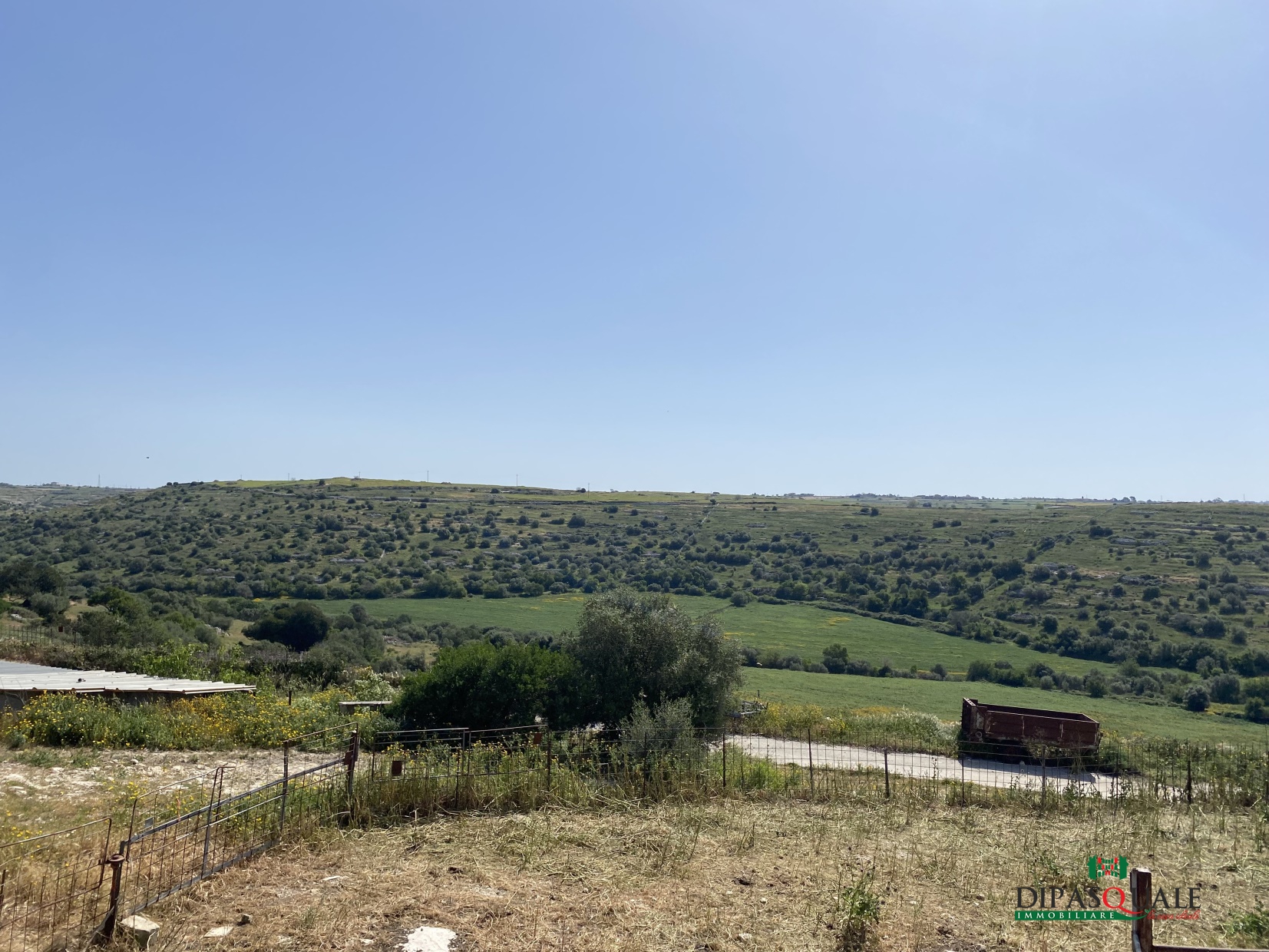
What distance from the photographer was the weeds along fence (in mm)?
6727

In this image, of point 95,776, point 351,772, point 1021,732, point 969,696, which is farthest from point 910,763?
Result: point 969,696

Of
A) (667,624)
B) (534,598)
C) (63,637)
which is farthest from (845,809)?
(534,598)

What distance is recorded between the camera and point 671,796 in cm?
1122

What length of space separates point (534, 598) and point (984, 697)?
3601 centimetres

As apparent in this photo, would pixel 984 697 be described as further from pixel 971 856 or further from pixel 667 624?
Answer: pixel 971 856

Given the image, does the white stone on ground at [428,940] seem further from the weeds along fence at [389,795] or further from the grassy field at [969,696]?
the grassy field at [969,696]

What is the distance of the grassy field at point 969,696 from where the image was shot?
31125 millimetres

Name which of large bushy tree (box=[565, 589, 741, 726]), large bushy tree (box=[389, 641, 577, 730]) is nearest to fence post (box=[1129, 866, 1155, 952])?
large bushy tree (box=[565, 589, 741, 726])

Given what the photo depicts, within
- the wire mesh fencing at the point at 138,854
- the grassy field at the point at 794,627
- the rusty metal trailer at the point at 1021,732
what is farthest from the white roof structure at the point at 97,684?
the grassy field at the point at 794,627

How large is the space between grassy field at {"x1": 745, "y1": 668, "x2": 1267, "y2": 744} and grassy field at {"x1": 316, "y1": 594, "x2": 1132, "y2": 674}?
5758 millimetres

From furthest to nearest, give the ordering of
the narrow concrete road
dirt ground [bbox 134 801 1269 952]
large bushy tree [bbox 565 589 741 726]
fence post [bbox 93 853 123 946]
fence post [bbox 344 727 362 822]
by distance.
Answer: the narrow concrete road, large bushy tree [bbox 565 589 741 726], fence post [bbox 344 727 362 822], dirt ground [bbox 134 801 1269 952], fence post [bbox 93 853 123 946]

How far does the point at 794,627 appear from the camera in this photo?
188 ft

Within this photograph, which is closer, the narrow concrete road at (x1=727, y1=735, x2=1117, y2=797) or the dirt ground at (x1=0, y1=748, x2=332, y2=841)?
the dirt ground at (x1=0, y1=748, x2=332, y2=841)

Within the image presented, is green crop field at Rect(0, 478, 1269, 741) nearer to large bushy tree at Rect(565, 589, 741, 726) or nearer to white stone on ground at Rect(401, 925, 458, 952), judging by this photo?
large bushy tree at Rect(565, 589, 741, 726)
